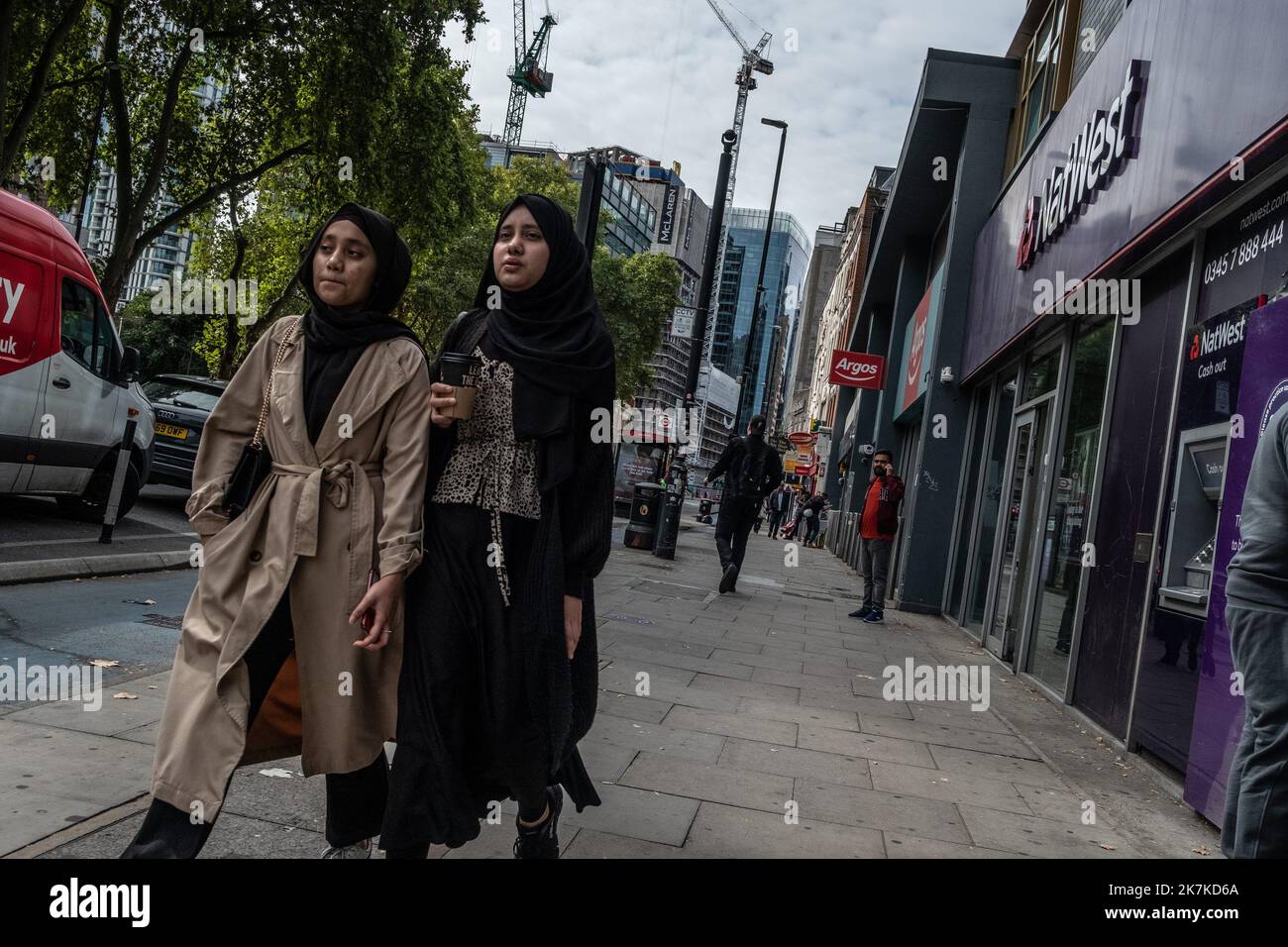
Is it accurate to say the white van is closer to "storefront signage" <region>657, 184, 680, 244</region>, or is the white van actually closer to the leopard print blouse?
the leopard print blouse

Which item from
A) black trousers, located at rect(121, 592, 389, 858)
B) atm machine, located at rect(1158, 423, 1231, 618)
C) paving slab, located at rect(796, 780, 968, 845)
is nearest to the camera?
black trousers, located at rect(121, 592, 389, 858)

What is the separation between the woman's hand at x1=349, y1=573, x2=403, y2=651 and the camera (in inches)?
98.6

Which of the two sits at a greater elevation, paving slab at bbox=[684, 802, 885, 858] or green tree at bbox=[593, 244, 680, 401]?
green tree at bbox=[593, 244, 680, 401]

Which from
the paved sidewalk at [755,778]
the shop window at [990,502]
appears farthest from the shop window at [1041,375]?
the paved sidewalk at [755,778]

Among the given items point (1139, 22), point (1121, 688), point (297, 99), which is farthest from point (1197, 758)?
point (297, 99)

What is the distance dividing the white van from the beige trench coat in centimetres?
699

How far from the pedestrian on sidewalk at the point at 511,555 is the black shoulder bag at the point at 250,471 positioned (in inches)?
17.0

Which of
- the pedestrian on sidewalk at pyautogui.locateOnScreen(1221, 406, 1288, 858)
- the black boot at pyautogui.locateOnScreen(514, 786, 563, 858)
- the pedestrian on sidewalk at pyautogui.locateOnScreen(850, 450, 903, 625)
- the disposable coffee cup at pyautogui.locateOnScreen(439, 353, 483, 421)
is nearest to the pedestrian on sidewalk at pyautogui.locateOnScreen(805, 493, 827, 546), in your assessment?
the pedestrian on sidewalk at pyautogui.locateOnScreen(850, 450, 903, 625)

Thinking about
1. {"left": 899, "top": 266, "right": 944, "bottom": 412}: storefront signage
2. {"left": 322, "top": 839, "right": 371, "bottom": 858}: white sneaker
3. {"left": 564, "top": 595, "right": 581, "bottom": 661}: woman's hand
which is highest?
{"left": 899, "top": 266, "right": 944, "bottom": 412}: storefront signage

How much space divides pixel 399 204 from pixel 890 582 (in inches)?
409

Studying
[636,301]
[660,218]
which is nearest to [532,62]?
[660,218]

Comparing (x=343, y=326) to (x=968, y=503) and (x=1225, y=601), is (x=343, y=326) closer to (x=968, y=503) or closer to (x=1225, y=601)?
(x=1225, y=601)
